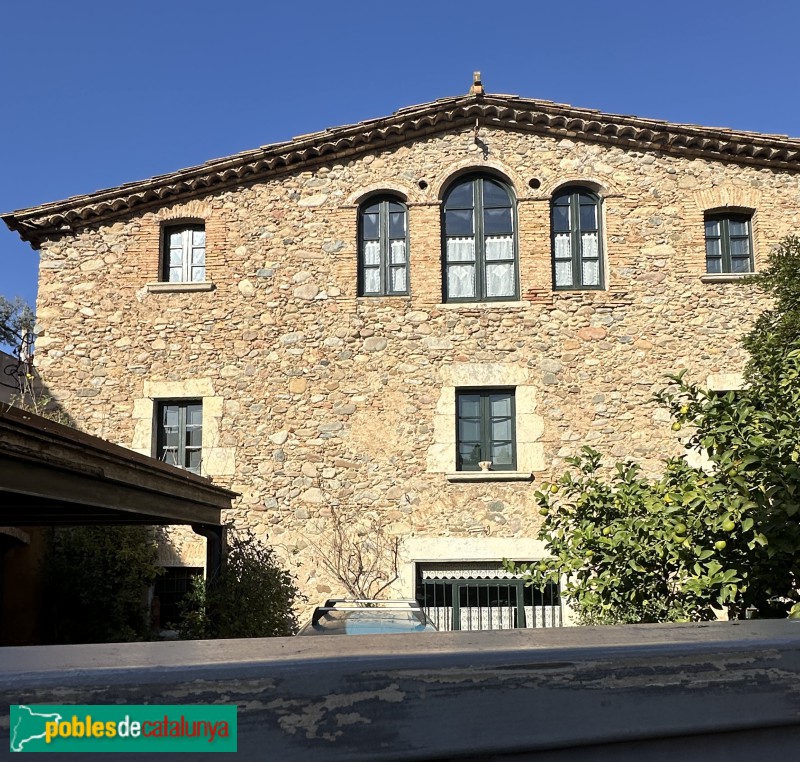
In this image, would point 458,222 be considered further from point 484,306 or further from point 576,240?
point 576,240

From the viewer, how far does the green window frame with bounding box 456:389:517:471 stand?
12.2m

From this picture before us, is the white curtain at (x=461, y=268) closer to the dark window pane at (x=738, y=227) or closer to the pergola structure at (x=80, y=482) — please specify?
the dark window pane at (x=738, y=227)

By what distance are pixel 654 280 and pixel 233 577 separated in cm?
769

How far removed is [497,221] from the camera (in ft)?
42.2

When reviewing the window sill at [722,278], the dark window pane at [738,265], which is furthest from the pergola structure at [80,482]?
the dark window pane at [738,265]

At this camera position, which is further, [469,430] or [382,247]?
[382,247]

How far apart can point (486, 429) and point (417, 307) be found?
217 cm

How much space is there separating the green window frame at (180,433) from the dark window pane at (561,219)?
20.7ft

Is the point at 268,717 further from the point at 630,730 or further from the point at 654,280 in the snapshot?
the point at 654,280

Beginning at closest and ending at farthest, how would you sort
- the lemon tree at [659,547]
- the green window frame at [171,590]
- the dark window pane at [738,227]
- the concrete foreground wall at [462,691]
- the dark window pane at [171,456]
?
the concrete foreground wall at [462,691]
the lemon tree at [659,547]
the green window frame at [171,590]
the dark window pane at [171,456]
the dark window pane at [738,227]

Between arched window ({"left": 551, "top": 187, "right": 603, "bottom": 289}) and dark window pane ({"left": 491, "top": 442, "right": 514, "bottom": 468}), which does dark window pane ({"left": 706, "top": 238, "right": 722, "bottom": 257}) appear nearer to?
arched window ({"left": 551, "top": 187, "right": 603, "bottom": 289})

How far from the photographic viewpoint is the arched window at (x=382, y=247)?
→ 12734mm

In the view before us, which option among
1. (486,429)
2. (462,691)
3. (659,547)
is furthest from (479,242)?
(462,691)

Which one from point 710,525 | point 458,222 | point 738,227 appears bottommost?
point 710,525
